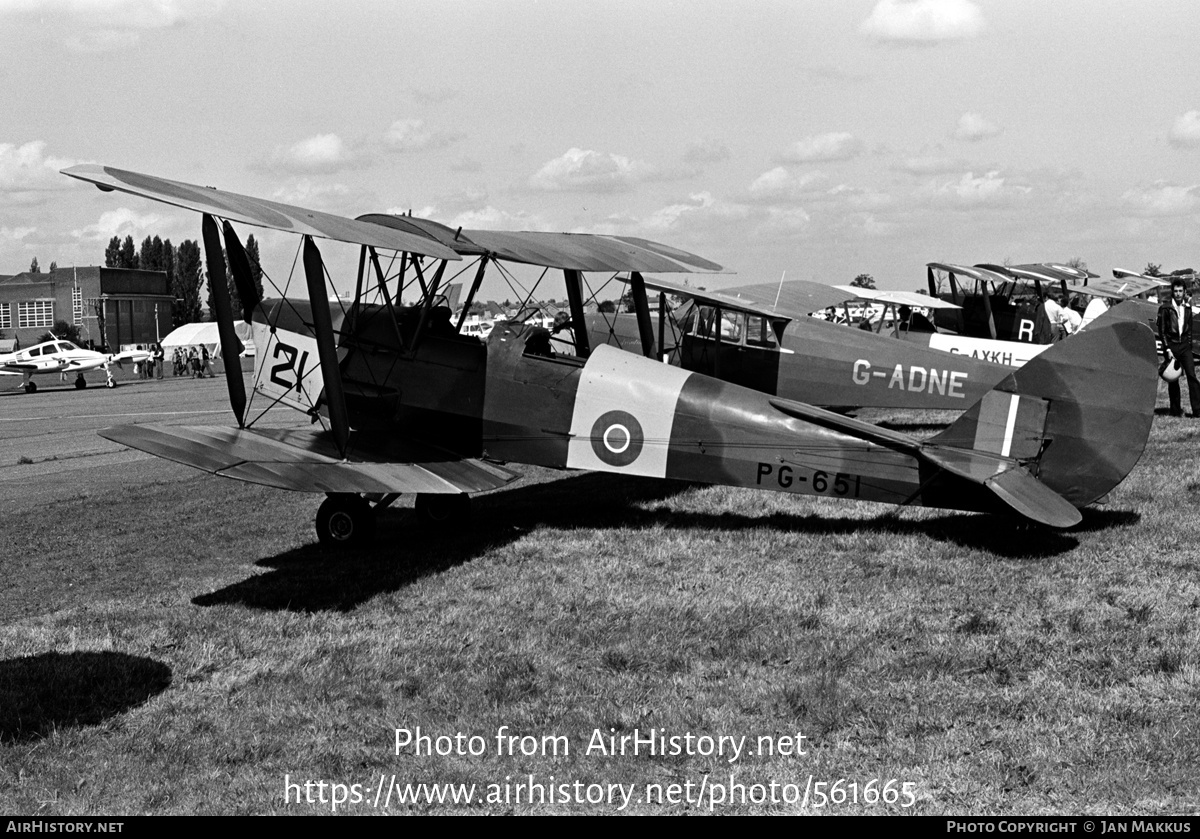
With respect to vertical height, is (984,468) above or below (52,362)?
above

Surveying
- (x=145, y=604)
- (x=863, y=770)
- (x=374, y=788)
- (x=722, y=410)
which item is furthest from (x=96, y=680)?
(x=722, y=410)

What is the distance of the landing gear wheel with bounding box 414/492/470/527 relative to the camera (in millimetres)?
9586

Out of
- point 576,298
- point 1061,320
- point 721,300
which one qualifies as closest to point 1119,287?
point 1061,320

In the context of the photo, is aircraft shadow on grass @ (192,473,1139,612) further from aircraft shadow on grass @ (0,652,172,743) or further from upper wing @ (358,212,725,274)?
upper wing @ (358,212,725,274)

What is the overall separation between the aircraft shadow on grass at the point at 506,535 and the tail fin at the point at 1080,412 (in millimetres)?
495

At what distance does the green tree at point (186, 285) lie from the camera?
93.2 meters

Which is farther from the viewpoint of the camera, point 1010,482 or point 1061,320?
point 1061,320

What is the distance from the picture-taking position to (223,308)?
27.1 feet

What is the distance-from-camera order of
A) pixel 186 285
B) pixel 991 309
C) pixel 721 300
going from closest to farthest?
1. pixel 721 300
2. pixel 991 309
3. pixel 186 285

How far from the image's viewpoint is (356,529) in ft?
28.1

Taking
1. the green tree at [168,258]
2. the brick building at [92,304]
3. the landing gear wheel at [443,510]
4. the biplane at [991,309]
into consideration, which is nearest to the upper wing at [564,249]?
the landing gear wheel at [443,510]

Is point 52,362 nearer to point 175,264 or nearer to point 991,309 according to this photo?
point 991,309

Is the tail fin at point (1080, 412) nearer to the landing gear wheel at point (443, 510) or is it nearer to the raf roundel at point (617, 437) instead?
the raf roundel at point (617, 437)

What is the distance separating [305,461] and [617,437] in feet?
7.68
